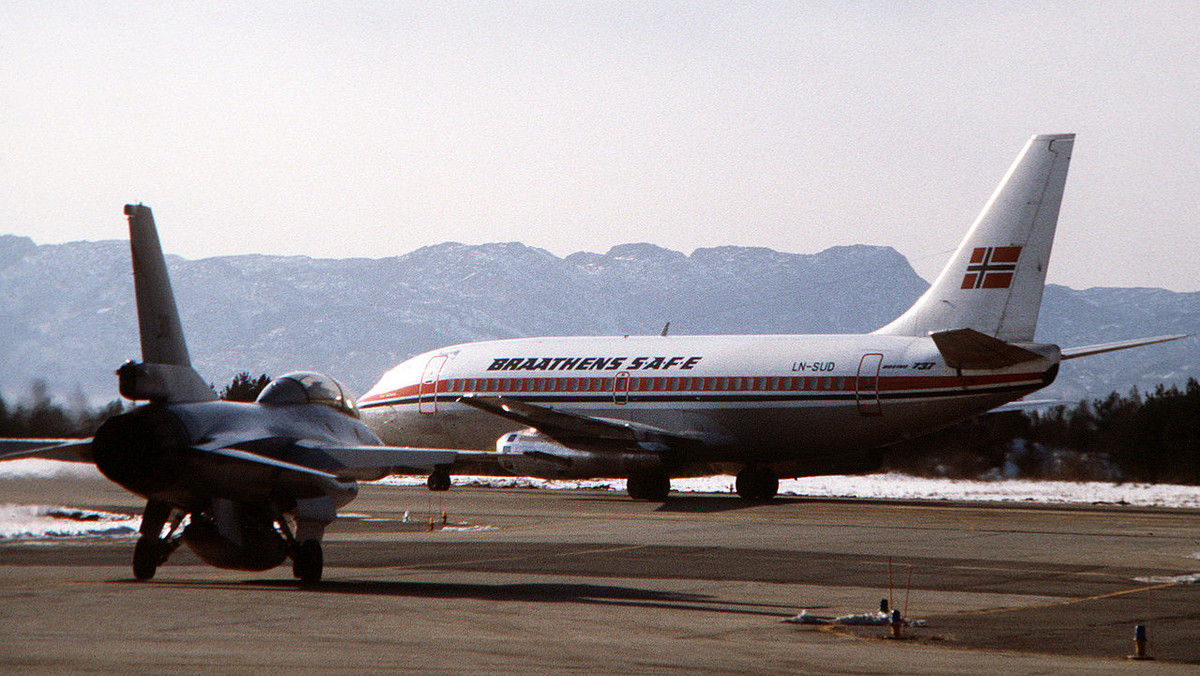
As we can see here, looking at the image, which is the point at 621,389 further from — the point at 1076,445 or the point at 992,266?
the point at 1076,445

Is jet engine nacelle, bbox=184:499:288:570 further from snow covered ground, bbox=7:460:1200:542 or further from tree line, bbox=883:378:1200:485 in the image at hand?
tree line, bbox=883:378:1200:485

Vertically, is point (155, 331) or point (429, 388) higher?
point (429, 388)

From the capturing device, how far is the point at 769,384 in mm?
35844

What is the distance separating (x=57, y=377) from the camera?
23766mm

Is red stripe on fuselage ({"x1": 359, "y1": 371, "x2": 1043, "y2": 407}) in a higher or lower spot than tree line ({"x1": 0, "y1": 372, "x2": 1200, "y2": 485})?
higher

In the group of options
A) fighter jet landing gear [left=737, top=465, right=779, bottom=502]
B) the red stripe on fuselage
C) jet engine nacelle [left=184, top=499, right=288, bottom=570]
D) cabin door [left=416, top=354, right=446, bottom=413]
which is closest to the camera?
jet engine nacelle [left=184, top=499, right=288, bottom=570]

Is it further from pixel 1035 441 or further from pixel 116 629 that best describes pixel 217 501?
pixel 1035 441

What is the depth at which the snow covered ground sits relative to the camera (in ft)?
80.5

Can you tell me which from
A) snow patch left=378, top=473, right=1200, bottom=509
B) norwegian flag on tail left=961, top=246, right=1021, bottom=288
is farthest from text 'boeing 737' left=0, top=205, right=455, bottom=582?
snow patch left=378, top=473, right=1200, bottom=509

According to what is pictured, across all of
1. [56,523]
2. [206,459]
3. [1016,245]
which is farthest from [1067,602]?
[56,523]

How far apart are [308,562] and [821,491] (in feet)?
98.5

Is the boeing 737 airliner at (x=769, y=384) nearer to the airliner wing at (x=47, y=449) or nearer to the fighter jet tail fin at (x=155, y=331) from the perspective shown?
the fighter jet tail fin at (x=155, y=331)

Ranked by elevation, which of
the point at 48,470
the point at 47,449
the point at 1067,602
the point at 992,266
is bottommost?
the point at 1067,602

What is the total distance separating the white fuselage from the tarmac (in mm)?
5164
